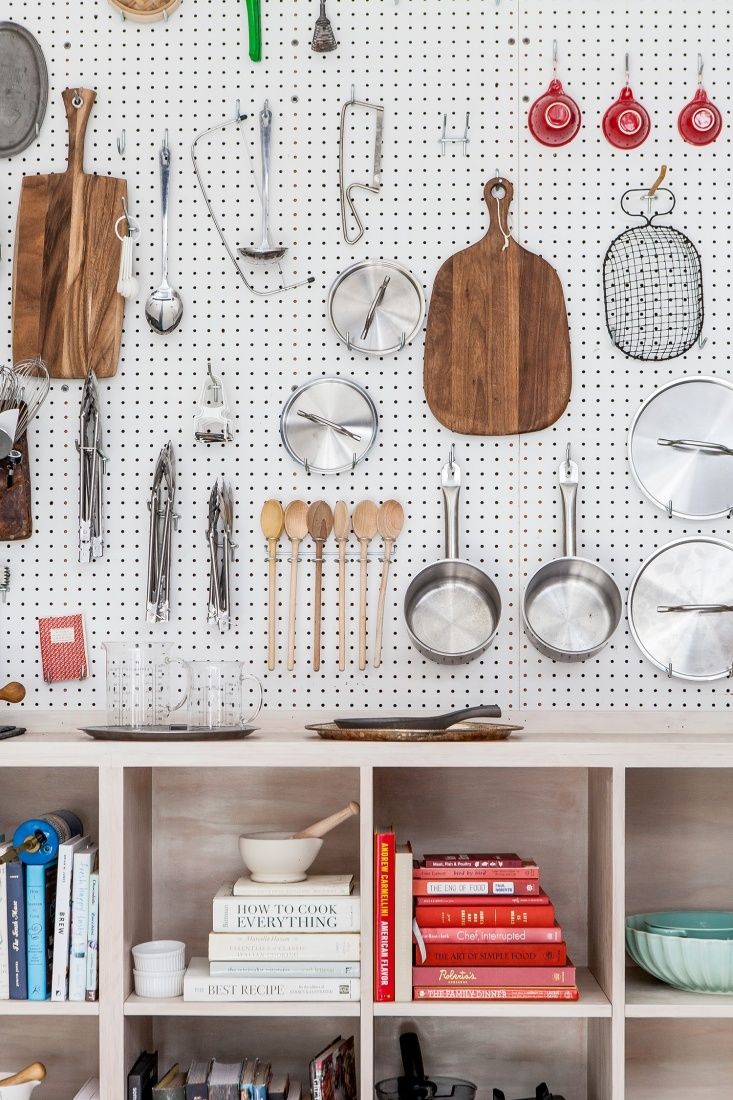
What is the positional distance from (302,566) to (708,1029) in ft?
3.81

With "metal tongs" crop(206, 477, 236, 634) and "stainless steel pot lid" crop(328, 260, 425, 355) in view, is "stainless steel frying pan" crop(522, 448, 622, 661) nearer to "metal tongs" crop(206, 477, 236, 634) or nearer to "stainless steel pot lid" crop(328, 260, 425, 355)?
"stainless steel pot lid" crop(328, 260, 425, 355)

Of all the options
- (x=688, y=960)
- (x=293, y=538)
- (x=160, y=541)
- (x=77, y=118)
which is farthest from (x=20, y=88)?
(x=688, y=960)

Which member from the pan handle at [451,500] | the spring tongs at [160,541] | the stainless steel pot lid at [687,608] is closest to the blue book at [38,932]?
the spring tongs at [160,541]

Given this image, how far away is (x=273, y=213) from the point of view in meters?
2.17

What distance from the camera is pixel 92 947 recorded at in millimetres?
1812

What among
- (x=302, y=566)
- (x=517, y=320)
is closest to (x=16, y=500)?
(x=302, y=566)

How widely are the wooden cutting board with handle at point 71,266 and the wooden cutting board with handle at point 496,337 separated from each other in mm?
635

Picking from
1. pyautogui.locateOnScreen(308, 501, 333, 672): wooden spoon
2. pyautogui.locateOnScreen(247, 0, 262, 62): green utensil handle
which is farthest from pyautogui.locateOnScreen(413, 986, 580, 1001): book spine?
pyautogui.locateOnScreen(247, 0, 262, 62): green utensil handle

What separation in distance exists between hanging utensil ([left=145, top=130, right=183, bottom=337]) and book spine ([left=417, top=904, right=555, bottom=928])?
1192mm

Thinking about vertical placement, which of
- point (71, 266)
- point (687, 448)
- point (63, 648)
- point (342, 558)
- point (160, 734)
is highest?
point (71, 266)

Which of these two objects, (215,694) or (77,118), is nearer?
(215,694)

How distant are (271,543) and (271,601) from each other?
11cm

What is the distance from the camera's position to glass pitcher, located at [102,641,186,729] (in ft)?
6.38

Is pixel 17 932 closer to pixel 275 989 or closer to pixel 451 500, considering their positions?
pixel 275 989
